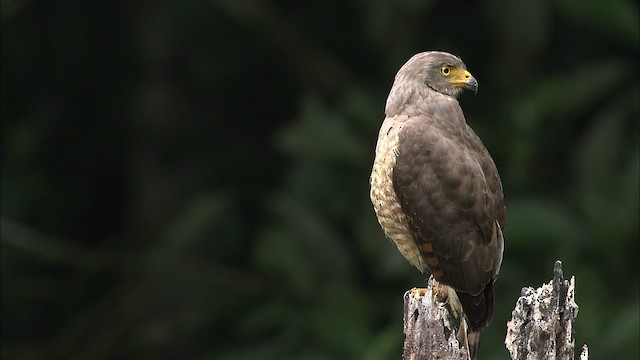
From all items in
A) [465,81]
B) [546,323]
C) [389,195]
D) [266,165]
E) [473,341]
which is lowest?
[546,323]

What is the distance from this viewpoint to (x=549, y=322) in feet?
14.2

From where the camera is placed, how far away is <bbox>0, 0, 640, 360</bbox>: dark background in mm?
7270

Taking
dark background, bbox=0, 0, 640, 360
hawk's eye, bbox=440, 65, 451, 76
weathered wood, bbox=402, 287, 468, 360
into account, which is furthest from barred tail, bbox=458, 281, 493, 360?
dark background, bbox=0, 0, 640, 360

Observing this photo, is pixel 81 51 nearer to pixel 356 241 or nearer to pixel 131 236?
pixel 131 236

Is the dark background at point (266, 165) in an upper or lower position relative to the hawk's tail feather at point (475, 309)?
upper

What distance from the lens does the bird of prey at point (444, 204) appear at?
5102mm

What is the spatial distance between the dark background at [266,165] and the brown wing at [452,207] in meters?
1.79

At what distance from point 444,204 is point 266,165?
3.73 meters

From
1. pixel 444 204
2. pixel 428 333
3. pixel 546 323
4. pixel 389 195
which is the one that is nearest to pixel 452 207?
pixel 444 204

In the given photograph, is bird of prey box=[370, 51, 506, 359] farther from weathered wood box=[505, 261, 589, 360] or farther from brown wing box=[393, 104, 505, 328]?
weathered wood box=[505, 261, 589, 360]

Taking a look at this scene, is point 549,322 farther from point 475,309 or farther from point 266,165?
point 266,165

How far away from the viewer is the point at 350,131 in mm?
7625

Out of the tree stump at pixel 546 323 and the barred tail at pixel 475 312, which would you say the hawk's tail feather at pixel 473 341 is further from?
the tree stump at pixel 546 323

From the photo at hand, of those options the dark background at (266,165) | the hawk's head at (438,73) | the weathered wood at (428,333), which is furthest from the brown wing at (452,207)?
the dark background at (266,165)
